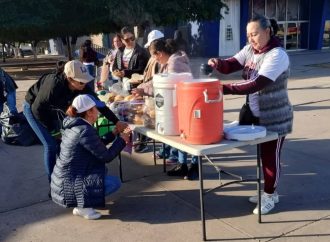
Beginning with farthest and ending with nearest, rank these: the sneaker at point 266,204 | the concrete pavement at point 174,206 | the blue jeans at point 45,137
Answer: the blue jeans at point 45,137, the sneaker at point 266,204, the concrete pavement at point 174,206

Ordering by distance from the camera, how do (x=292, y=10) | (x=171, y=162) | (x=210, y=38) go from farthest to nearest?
(x=292, y=10), (x=210, y=38), (x=171, y=162)

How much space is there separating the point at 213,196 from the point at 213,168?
0.83 m

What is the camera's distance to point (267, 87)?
10.6 ft

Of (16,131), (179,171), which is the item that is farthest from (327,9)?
(179,171)

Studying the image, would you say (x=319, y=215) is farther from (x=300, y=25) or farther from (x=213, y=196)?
(x=300, y=25)

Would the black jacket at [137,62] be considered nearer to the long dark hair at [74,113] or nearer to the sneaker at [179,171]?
the sneaker at [179,171]

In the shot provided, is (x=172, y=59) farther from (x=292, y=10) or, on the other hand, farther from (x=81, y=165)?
(x=292, y=10)

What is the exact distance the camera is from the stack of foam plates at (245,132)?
3029mm

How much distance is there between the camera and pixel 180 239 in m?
3.24

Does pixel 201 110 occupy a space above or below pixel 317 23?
below

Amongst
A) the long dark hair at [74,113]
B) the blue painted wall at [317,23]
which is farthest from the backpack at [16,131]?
the blue painted wall at [317,23]

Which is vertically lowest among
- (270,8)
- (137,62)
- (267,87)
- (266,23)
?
(267,87)

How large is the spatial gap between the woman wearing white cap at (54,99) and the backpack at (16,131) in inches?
90.9

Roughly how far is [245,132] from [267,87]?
1.40 ft
